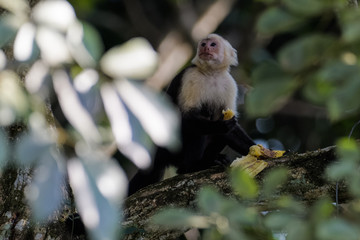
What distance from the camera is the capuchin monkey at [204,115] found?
492cm

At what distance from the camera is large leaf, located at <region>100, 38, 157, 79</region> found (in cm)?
93

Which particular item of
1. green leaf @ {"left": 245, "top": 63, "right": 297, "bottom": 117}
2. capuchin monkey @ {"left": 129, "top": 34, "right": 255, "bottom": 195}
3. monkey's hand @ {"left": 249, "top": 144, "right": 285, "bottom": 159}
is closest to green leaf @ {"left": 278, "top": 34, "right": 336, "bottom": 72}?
green leaf @ {"left": 245, "top": 63, "right": 297, "bottom": 117}

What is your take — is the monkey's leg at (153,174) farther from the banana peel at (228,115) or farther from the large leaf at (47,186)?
the large leaf at (47,186)

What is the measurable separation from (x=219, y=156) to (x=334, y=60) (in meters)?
3.91

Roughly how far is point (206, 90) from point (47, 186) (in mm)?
4614

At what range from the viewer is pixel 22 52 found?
951mm

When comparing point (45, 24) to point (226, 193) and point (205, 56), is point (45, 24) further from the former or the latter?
point (205, 56)

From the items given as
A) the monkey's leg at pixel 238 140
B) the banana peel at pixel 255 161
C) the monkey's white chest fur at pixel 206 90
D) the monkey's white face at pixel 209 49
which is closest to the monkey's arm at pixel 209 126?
the monkey's leg at pixel 238 140

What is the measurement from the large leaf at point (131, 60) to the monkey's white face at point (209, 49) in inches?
178

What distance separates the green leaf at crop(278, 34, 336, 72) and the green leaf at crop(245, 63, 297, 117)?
32 mm

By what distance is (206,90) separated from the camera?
5477 millimetres

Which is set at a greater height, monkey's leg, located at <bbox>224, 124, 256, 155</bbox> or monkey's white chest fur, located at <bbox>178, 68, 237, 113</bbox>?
monkey's white chest fur, located at <bbox>178, 68, 237, 113</bbox>

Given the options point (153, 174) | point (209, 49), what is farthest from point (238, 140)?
point (209, 49)

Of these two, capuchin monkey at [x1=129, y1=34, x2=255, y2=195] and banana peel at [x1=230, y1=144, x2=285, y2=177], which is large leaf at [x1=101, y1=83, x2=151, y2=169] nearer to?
banana peel at [x1=230, y1=144, x2=285, y2=177]
